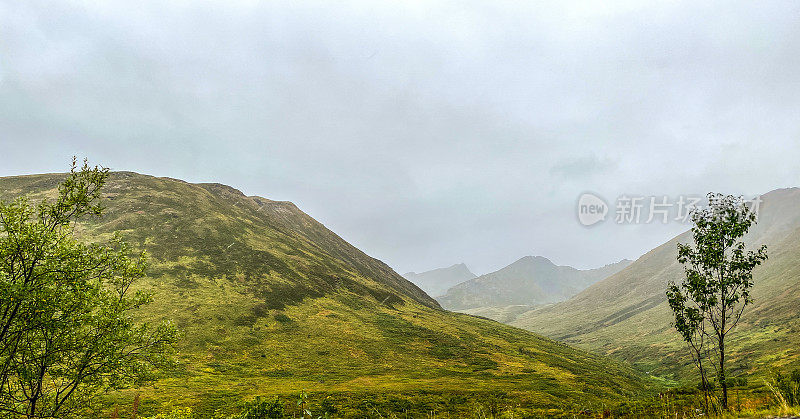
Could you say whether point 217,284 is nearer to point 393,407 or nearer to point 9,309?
point 393,407

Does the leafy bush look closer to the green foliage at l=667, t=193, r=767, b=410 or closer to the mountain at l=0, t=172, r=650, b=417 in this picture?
the mountain at l=0, t=172, r=650, b=417

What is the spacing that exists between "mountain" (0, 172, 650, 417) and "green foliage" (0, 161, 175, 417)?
17.9 ft

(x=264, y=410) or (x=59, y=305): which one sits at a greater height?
(x=59, y=305)

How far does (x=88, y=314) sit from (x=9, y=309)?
2882 mm

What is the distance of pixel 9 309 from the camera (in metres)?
14.7

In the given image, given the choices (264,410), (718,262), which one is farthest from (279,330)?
(718,262)

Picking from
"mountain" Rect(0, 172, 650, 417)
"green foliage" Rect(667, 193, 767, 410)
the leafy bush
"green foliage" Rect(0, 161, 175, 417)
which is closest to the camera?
the leafy bush

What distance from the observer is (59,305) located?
50.4 feet

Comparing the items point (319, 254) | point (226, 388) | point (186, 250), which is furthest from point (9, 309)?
point (319, 254)

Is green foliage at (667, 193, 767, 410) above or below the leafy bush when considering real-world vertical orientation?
above

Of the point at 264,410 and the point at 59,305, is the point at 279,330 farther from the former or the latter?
the point at 264,410

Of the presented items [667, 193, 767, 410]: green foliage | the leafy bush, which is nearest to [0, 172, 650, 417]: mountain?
the leafy bush

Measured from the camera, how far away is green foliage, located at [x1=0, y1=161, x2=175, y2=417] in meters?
14.5

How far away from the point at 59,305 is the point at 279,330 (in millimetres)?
70423
